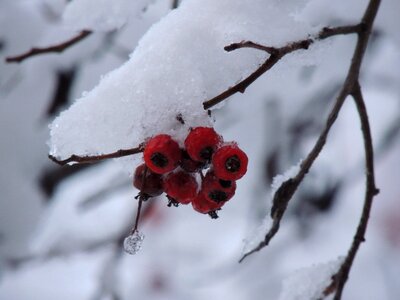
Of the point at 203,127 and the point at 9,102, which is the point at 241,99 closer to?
the point at 9,102

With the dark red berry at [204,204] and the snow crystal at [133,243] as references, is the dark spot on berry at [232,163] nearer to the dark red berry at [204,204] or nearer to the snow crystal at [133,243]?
the dark red berry at [204,204]

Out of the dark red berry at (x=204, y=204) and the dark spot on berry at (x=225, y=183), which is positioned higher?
the dark spot on berry at (x=225, y=183)

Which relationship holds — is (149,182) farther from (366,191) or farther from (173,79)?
(366,191)

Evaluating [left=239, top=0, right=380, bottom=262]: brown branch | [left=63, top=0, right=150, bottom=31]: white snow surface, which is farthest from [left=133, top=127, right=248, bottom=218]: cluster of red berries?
[left=63, top=0, right=150, bottom=31]: white snow surface

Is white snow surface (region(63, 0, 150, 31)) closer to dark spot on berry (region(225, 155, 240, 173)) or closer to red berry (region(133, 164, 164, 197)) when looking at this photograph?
red berry (region(133, 164, 164, 197))

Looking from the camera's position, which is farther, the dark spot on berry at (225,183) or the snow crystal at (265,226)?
the snow crystal at (265,226)

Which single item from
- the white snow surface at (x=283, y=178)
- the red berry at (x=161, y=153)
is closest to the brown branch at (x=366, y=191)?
the white snow surface at (x=283, y=178)
